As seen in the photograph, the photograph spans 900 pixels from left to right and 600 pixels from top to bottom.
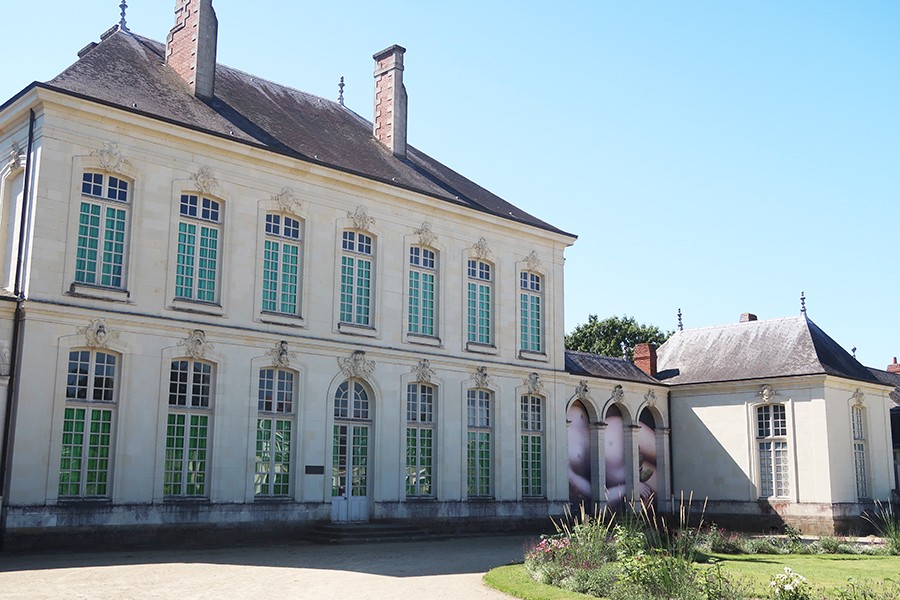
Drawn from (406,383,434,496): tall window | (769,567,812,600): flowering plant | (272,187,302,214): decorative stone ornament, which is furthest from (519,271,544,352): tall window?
(769,567,812,600): flowering plant

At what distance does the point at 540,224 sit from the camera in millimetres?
24078

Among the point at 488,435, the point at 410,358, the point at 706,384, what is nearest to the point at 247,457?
the point at 410,358

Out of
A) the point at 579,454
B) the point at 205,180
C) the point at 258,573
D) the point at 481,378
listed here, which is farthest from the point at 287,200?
the point at 579,454

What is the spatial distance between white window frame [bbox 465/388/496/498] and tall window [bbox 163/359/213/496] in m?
6.67

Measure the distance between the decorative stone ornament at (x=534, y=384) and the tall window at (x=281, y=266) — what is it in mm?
6864

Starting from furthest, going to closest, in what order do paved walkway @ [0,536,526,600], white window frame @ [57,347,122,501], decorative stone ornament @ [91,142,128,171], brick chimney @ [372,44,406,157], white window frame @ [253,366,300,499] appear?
brick chimney @ [372,44,406,157]
white window frame @ [253,366,300,499]
decorative stone ornament @ [91,142,128,171]
white window frame @ [57,347,122,501]
paved walkway @ [0,536,526,600]

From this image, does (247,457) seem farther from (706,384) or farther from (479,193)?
(706,384)

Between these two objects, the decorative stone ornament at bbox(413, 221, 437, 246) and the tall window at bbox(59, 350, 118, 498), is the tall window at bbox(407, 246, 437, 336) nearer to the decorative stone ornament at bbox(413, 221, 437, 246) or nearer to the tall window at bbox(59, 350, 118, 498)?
the decorative stone ornament at bbox(413, 221, 437, 246)

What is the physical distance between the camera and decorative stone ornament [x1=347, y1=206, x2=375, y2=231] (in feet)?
65.1

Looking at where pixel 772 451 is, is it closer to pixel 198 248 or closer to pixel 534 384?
pixel 534 384

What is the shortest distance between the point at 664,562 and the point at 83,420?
9.84 meters

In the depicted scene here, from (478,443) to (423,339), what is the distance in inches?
114

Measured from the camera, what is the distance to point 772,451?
26250mm

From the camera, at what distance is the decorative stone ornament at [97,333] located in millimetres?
15555
